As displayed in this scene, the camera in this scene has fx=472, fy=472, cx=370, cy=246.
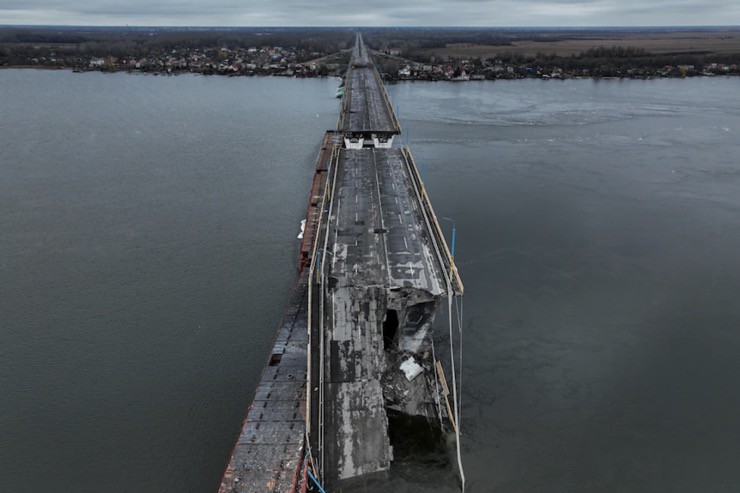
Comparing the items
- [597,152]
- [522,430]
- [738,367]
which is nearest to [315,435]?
[522,430]

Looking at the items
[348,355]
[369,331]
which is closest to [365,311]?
[369,331]

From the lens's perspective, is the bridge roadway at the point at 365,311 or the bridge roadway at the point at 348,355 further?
the bridge roadway at the point at 365,311

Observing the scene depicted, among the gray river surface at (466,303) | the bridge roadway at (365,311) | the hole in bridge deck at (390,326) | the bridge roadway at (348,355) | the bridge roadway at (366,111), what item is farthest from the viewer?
the bridge roadway at (366,111)

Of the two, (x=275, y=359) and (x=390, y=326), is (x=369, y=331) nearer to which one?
(x=390, y=326)

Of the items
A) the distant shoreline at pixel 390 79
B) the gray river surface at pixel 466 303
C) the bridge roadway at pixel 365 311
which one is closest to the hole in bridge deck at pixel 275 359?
the gray river surface at pixel 466 303

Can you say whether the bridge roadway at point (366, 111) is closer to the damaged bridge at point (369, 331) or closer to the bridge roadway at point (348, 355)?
the bridge roadway at point (348, 355)

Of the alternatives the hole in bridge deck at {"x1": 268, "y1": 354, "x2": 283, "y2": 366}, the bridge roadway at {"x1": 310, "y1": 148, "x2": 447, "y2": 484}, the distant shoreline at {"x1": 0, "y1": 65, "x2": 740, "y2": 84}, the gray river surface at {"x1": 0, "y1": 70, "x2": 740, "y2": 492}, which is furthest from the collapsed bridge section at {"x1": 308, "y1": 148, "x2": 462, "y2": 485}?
the distant shoreline at {"x1": 0, "y1": 65, "x2": 740, "y2": 84}

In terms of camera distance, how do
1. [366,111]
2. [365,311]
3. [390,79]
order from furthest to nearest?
[390,79], [366,111], [365,311]

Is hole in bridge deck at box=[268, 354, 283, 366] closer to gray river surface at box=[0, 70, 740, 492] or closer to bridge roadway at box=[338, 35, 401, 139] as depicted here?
gray river surface at box=[0, 70, 740, 492]
